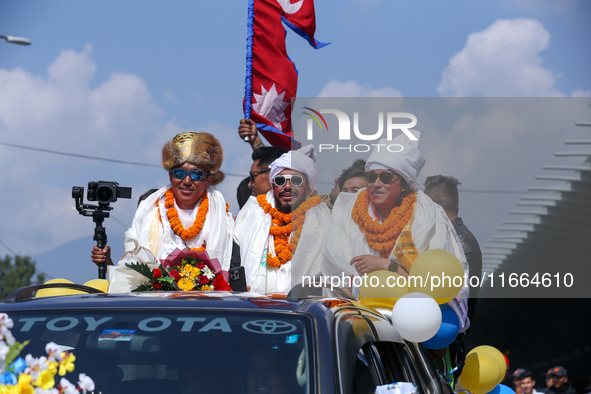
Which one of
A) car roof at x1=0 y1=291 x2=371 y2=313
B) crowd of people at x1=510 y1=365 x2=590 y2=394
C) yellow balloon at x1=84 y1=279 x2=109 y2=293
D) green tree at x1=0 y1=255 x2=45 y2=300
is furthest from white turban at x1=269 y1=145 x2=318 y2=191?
green tree at x1=0 y1=255 x2=45 y2=300

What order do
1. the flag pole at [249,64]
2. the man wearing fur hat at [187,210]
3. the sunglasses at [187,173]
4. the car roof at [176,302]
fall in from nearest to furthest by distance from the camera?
the car roof at [176,302] → the man wearing fur hat at [187,210] → the sunglasses at [187,173] → the flag pole at [249,64]

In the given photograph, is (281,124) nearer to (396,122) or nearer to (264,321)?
Answer: (396,122)

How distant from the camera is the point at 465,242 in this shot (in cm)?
562

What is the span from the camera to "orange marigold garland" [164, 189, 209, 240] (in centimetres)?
538

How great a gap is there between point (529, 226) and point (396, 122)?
7364 millimetres

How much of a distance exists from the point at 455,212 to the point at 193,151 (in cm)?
224

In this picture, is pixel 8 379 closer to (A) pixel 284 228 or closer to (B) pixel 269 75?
(A) pixel 284 228

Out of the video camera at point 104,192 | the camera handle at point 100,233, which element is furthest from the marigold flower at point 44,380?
the video camera at point 104,192

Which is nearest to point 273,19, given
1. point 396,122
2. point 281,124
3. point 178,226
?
point 281,124

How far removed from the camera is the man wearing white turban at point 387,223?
16.3 ft

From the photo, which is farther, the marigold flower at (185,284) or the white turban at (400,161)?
the white turban at (400,161)

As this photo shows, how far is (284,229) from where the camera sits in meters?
5.71

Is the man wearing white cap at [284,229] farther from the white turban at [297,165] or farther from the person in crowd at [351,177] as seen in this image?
the person in crowd at [351,177]

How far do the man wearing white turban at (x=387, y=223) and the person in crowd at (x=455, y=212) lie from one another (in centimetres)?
44
